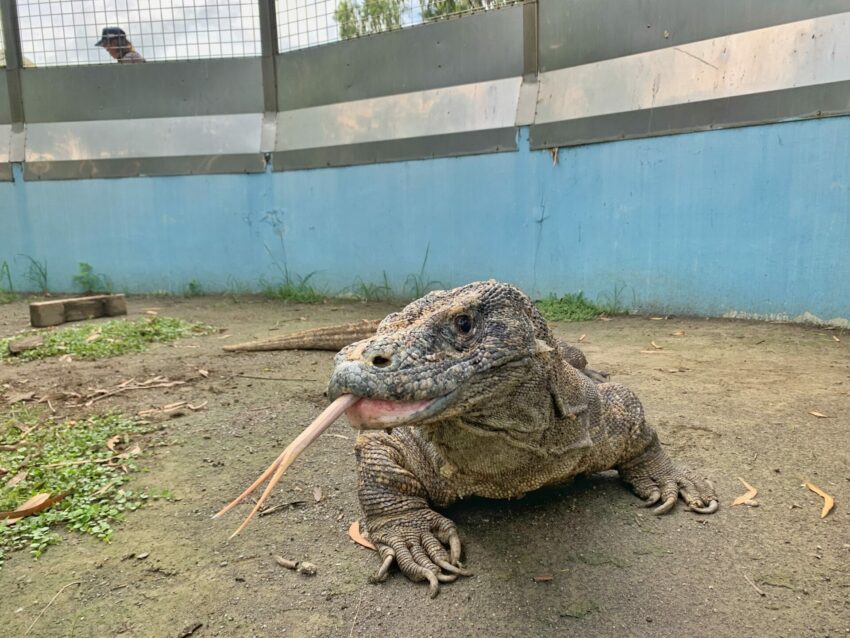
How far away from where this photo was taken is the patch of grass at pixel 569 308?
263 inches

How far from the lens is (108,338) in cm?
553

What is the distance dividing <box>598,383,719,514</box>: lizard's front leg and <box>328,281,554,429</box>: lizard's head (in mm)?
680

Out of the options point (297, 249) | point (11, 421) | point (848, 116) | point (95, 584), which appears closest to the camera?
point (95, 584)

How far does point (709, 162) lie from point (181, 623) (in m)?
6.16

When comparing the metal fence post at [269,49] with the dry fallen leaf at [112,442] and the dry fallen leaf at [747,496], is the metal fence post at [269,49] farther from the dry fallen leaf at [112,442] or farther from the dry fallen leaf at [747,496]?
the dry fallen leaf at [747,496]

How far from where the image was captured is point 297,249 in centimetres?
913

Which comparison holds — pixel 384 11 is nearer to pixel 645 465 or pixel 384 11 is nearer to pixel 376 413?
pixel 645 465

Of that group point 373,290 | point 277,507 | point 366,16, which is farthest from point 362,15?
point 277,507

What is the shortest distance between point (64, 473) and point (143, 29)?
927cm

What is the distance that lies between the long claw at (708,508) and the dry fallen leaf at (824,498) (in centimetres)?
36

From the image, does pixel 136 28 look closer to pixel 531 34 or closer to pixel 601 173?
pixel 531 34

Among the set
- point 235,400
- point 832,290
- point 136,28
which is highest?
point 136,28

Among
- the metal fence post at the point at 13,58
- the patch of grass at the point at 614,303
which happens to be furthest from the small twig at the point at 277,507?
the metal fence post at the point at 13,58

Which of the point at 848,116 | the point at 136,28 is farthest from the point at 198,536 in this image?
the point at 136,28
